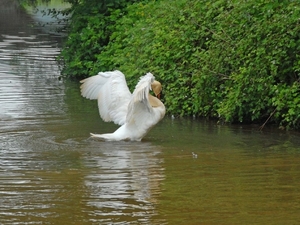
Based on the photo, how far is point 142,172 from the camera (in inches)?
360

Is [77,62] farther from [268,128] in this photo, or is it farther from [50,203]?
[50,203]

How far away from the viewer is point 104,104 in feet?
40.7

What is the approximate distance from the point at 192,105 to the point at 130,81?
1945 mm

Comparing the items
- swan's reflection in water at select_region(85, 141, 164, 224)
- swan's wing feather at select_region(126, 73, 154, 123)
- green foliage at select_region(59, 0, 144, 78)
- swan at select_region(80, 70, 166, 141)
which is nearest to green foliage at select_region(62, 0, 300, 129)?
swan at select_region(80, 70, 166, 141)

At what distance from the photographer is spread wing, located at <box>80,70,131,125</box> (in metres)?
12.2

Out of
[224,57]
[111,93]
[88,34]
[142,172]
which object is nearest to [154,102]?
[111,93]

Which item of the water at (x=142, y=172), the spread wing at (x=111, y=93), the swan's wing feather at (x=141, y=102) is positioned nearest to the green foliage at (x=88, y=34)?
the water at (x=142, y=172)

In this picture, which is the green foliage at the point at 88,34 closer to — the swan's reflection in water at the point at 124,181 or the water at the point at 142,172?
the water at the point at 142,172

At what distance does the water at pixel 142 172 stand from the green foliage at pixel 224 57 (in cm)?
43

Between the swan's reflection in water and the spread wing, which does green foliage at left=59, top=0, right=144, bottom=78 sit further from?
the swan's reflection in water

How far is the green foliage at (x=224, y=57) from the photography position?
1246cm

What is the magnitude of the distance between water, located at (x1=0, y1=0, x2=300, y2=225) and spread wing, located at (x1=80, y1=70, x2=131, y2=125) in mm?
508

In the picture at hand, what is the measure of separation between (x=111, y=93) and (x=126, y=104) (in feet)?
0.94

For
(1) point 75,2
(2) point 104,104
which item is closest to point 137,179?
(2) point 104,104
